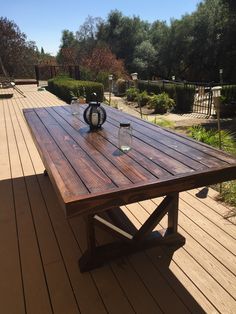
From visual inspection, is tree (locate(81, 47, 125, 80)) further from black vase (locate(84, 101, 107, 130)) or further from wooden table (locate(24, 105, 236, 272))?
wooden table (locate(24, 105, 236, 272))

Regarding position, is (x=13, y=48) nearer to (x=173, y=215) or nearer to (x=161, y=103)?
(x=161, y=103)

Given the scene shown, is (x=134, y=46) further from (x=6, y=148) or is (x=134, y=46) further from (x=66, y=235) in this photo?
(x=66, y=235)

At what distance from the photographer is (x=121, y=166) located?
1.55 m

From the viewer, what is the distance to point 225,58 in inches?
700

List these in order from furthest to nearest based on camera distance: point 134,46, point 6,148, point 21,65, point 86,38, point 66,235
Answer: point 86,38 < point 134,46 < point 21,65 < point 6,148 < point 66,235

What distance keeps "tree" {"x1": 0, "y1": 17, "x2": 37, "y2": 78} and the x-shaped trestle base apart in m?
21.4

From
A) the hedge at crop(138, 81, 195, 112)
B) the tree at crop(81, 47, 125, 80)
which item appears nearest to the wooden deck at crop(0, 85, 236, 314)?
the hedge at crop(138, 81, 195, 112)

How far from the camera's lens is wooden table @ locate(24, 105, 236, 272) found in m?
1.30

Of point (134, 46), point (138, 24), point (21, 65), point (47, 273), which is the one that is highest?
point (138, 24)

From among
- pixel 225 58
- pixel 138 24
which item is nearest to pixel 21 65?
pixel 138 24

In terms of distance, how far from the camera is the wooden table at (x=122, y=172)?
1.30 meters

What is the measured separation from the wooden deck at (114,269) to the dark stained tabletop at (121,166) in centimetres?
68

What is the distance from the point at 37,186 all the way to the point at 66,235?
1033mm

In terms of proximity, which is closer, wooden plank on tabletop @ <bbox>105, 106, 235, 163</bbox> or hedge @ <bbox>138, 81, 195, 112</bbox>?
wooden plank on tabletop @ <bbox>105, 106, 235, 163</bbox>
